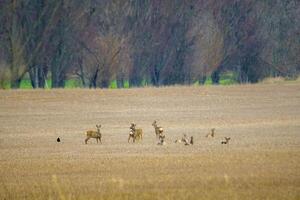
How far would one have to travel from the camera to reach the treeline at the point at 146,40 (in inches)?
2111

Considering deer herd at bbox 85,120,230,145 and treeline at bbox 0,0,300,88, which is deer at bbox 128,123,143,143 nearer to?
deer herd at bbox 85,120,230,145

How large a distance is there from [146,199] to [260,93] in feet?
96.1

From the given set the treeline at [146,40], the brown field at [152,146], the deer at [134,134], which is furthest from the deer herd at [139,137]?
the treeline at [146,40]

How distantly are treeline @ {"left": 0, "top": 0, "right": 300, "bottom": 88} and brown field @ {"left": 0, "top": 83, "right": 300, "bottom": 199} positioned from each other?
1014 cm

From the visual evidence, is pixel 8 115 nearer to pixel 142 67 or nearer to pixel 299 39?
pixel 142 67

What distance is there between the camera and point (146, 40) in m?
60.3

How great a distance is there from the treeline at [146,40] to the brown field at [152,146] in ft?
33.3

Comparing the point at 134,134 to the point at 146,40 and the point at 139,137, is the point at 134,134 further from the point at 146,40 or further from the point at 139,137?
the point at 146,40

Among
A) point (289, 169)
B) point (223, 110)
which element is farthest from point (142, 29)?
point (289, 169)

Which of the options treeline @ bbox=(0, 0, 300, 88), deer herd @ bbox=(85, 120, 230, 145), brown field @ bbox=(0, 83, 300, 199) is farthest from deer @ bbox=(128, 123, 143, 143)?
treeline @ bbox=(0, 0, 300, 88)

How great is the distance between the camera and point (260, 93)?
45531 mm

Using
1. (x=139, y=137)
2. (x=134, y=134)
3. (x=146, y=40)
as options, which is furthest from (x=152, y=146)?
(x=146, y=40)

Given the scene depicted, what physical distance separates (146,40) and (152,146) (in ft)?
115

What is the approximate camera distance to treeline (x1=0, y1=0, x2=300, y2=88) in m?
53.6
